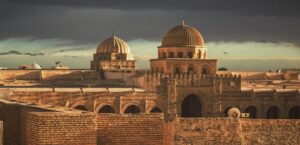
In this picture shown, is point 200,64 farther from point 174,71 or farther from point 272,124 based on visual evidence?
point 272,124

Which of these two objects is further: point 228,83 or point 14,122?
point 228,83

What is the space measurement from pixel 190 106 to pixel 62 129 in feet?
109

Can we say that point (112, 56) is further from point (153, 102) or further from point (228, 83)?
point (153, 102)

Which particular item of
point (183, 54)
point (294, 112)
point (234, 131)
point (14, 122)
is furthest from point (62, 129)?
point (183, 54)

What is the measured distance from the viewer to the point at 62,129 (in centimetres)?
1138

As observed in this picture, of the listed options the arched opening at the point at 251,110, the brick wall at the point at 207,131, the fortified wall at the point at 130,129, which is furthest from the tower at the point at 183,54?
the brick wall at the point at 207,131

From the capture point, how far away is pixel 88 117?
37.9 feet

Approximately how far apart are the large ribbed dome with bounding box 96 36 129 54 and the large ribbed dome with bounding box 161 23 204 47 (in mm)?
9333

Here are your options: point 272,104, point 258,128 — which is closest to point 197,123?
point 258,128

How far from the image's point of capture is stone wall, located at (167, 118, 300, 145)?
1261 cm

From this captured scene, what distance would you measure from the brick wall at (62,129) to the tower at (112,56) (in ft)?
142

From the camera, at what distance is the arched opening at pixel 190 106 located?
43562 mm

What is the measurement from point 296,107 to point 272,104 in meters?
2.47

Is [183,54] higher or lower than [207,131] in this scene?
higher
